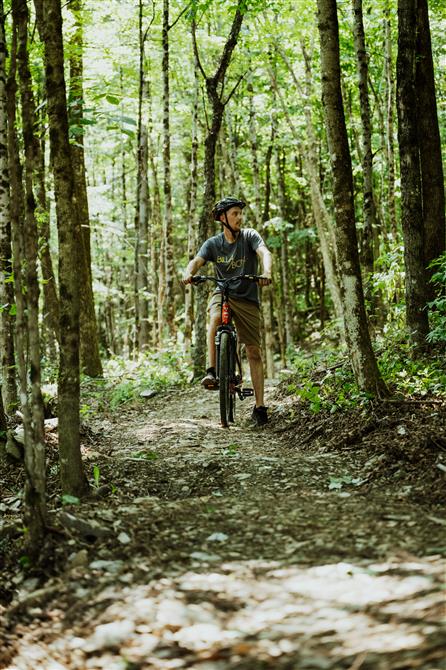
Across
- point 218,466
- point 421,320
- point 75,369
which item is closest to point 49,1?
point 75,369

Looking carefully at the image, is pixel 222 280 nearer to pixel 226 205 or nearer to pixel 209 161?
pixel 226 205

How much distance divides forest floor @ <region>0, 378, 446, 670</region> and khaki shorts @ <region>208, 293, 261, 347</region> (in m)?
2.23

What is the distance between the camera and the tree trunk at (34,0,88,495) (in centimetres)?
408

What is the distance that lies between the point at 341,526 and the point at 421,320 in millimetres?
4289

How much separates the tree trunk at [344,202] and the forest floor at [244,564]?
0.84 metres

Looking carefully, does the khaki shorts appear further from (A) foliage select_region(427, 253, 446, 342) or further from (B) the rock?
(B) the rock

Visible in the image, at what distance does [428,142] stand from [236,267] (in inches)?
127

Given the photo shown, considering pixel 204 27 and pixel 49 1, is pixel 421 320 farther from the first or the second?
pixel 204 27

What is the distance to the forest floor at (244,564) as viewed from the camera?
2.46 m

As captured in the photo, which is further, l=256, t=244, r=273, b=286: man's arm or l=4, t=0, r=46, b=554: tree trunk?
l=256, t=244, r=273, b=286: man's arm

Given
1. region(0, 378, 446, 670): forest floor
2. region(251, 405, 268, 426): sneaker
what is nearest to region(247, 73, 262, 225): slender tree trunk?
region(251, 405, 268, 426): sneaker

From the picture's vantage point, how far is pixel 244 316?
7.53 meters

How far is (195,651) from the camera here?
8.21 feet

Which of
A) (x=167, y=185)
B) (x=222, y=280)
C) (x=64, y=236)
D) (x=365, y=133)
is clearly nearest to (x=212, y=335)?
(x=222, y=280)
